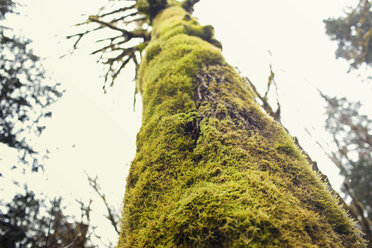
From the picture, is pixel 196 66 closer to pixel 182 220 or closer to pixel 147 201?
pixel 147 201

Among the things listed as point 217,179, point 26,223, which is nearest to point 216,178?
point 217,179

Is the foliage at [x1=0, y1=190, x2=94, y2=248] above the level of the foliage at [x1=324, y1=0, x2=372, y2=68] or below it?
below

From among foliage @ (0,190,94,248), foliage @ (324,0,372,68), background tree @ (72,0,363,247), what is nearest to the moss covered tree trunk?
background tree @ (72,0,363,247)

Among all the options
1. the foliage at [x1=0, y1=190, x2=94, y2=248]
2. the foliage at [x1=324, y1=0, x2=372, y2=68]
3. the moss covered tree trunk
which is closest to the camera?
the moss covered tree trunk

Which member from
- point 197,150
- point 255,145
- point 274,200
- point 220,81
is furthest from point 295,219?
point 220,81

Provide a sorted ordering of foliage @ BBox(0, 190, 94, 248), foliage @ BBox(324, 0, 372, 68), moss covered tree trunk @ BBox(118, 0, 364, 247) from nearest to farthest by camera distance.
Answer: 1. moss covered tree trunk @ BBox(118, 0, 364, 247)
2. foliage @ BBox(0, 190, 94, 248)
3. foliage @ BBox(324, 0, 372, 68)

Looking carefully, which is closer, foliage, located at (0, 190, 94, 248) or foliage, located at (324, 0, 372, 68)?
foliage, located at (0, 190, 94, 248)

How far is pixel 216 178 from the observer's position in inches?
44.5

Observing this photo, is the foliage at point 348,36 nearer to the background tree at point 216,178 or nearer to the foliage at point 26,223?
the background tree at point 216,178

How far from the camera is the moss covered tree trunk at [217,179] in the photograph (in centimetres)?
88

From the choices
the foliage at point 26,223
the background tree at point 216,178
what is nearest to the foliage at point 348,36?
the background tree at point 216,178

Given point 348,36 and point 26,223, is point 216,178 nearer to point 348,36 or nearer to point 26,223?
point 26,223

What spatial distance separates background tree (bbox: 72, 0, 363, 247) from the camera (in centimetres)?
88

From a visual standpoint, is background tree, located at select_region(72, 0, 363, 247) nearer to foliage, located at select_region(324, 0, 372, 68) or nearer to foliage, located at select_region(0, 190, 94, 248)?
foliage, located at select_region(0, 190, 94, 248)
